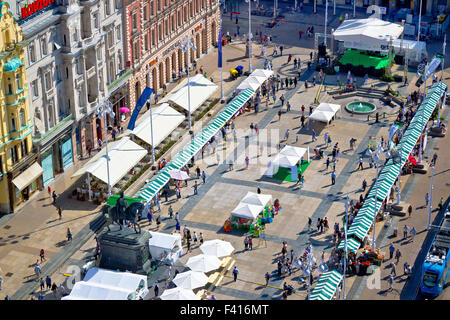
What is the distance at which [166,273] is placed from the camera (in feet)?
272

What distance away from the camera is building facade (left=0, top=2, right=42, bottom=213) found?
87500mm

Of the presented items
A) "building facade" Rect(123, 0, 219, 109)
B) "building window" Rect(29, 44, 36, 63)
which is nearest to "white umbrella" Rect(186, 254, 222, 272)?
"building window" Rect(29, 44, 36, 63)

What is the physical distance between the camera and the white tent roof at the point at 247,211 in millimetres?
90037

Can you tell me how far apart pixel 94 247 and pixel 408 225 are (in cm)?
3679

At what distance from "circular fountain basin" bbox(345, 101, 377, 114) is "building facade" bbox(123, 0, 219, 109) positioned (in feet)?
99.4

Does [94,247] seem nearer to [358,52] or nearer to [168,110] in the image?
[168,110]

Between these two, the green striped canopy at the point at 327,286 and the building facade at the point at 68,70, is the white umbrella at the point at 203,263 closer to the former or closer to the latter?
the green striped canopy at the point at 327,286

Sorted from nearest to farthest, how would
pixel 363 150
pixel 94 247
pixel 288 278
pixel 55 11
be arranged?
pixel 288 278, pixel 94 247, pixel 55 11, pixel 363 150

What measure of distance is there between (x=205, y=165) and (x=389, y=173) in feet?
82.3

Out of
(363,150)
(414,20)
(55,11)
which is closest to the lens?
(55,11)

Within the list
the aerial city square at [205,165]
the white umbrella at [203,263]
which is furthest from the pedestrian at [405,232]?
the white umbrella at [203,263]

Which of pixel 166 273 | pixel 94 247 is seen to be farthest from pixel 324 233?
pixel 94 247

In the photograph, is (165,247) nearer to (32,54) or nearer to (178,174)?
(178,174)

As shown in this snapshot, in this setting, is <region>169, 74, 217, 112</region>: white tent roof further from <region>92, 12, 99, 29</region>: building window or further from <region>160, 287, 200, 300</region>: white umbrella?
<region>160, 287, 200, 300</region>: white umbrella
